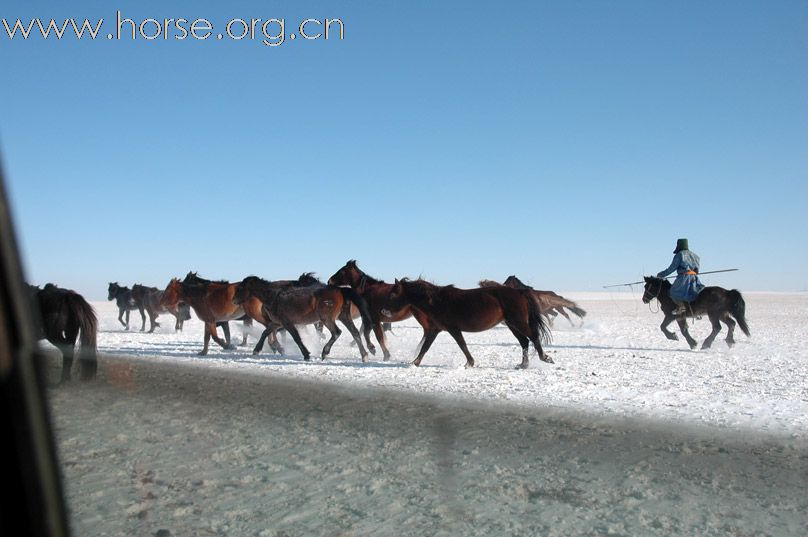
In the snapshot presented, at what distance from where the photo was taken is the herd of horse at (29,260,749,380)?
33.9ft

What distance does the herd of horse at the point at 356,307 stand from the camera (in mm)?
10328

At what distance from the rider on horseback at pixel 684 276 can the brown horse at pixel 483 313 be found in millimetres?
5904

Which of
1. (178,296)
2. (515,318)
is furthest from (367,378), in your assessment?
(178,296)

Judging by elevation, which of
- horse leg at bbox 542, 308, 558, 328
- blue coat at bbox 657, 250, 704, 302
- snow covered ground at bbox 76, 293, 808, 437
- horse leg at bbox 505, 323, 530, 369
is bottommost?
snow covered ground at bbox 76, 293, 808, 437

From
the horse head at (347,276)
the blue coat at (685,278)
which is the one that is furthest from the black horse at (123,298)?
the blue coat at (685,278)

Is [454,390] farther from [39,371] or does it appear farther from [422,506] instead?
[39,371]

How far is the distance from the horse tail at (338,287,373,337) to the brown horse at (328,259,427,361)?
0.31 feet

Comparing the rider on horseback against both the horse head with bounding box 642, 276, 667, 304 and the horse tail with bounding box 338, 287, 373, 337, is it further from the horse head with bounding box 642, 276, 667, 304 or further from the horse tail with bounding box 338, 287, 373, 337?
the horse tail with bounding box 338, 287, 373, 337

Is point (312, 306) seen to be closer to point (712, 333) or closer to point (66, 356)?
point (66, 356)

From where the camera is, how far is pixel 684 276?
16.6 metres

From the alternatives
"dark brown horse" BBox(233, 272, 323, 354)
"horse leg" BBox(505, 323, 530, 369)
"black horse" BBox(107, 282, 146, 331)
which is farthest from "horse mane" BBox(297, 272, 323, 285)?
"black horse" BBox(107, 282, 146, 331)

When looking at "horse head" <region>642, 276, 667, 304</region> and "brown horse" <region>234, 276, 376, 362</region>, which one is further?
"horse head" <region>642, 276, 667, 304</region>

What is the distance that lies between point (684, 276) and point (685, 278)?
0.07 m

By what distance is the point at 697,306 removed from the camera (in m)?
16.3
